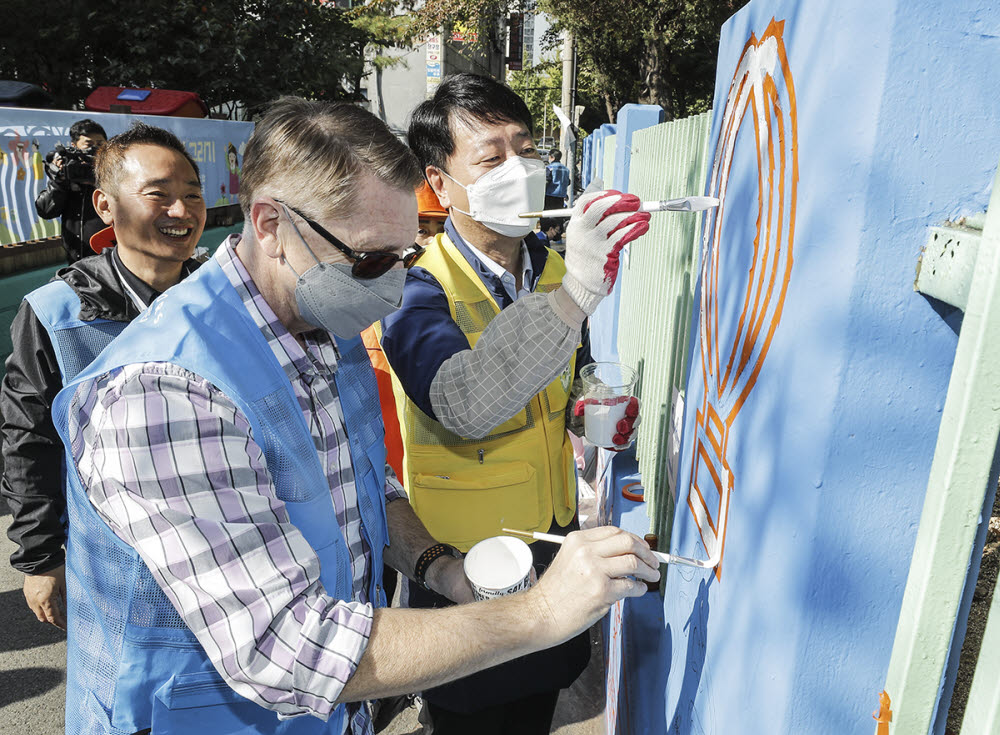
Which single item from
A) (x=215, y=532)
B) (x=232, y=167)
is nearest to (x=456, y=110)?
(x=215, y=532)

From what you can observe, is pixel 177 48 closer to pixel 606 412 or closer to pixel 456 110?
pixel 456 110

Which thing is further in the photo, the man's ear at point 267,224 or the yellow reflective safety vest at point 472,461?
the yellow reflective safety vest at point 472,461

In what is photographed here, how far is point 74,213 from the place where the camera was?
505 cm

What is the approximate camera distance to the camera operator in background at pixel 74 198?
16.1ft

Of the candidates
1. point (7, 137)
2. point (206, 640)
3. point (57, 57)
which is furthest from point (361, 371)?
point (57, 57)

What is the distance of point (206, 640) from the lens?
1.09 meters

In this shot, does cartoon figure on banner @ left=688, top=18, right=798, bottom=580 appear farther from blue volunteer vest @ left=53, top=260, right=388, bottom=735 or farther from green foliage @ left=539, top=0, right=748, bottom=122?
green foliage @ left=539, top=0, right=748, bottom=122

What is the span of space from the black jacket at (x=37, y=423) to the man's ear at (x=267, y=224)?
4.05ft

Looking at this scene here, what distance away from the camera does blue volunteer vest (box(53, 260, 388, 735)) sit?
3.89 feet

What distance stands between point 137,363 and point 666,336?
1.85 meters

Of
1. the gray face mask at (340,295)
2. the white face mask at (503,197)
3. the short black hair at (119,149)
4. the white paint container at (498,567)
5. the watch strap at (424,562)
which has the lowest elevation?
the watch strap at (424,562)

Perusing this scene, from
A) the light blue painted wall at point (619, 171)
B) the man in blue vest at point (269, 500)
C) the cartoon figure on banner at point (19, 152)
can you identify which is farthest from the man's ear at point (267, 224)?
the cartoon figure on banner at point (19, 152)

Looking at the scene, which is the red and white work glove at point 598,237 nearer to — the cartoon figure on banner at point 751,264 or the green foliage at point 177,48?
the cartoon figure on banner at point 751,264

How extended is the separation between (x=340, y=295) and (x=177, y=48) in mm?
15195
